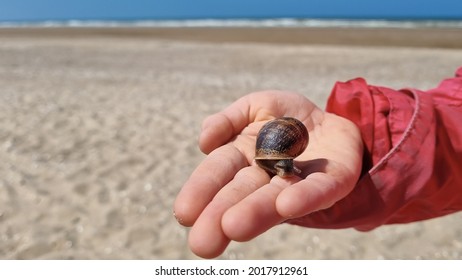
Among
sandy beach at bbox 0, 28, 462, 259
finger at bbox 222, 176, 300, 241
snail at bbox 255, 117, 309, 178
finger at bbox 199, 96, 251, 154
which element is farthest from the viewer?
sandy beach at bbox 0, 28, 462, 259

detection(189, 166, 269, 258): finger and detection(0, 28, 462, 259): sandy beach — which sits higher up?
detection(189, 166, 269, 258): finger

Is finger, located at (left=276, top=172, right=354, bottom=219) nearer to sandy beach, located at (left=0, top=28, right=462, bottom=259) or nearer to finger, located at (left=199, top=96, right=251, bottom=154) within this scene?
finger, located at (left=199, top=96, right=251, bottom=154)

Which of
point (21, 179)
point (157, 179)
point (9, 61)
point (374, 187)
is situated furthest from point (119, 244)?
point (9, 61)

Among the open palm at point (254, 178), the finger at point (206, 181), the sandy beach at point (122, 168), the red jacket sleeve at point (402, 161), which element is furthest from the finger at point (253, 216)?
Answer: the sandy beach at point (122, 168)

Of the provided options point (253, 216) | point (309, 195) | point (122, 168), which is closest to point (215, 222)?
point (253, 216)

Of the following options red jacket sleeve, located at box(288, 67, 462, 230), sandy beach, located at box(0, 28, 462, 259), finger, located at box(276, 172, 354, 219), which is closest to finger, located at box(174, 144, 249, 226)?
finger, located at box(276, 172, 354, 219)

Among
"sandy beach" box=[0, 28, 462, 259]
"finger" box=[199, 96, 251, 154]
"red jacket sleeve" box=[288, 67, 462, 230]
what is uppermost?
"finger" box=[199, 96, 251, 154]

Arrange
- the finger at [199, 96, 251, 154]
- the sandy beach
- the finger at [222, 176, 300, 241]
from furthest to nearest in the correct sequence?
1. the sandy beach
2. the finger at [199, 96, 251, 154]
3. the finger at [222, 176, 300, 241]

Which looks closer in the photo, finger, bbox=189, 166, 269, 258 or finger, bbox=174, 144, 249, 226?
finger, bbox=189, 166, 269, 258

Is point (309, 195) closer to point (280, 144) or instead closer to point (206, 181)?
point (206, 181)
